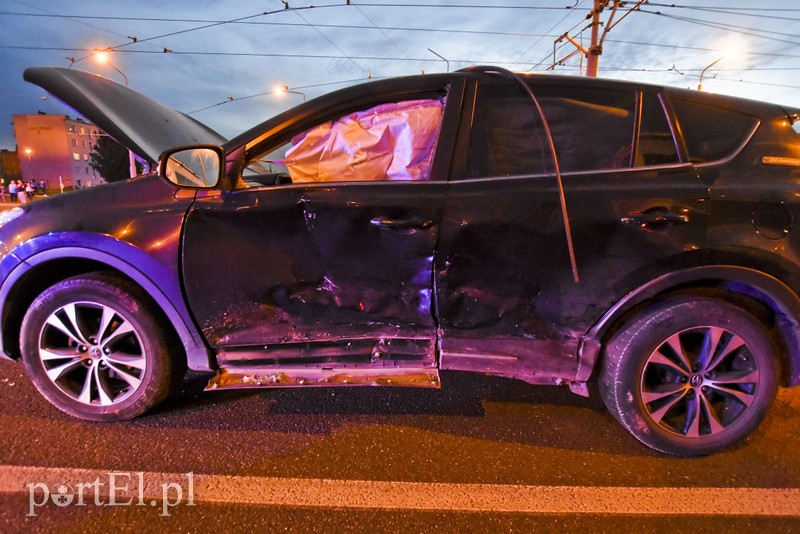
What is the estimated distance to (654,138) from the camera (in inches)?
90.2

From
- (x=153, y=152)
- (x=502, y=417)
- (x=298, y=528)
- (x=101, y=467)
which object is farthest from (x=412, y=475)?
(x=153, y=152)

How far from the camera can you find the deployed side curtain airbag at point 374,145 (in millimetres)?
2506

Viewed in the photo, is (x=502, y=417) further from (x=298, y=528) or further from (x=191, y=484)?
(x=191, y=484)

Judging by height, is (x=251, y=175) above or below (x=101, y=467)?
above

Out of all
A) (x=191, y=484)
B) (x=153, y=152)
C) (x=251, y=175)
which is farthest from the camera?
(x=153, y=152)

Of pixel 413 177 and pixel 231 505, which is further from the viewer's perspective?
pixel 413 177

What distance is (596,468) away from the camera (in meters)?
2.19

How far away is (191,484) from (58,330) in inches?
47.9

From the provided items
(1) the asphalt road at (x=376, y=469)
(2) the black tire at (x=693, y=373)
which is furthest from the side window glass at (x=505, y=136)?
(1) the asphalt road at (x=376, y=469)

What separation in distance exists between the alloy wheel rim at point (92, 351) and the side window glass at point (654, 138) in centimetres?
283

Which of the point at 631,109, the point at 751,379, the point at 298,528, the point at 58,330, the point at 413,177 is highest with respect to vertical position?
the point at 631,109

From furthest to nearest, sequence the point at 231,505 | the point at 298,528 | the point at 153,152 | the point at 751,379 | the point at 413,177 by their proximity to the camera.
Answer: the point at 153,152 < the point at 413,177 < the point at 751,379 < the point at 231,505 < the point at 298,528

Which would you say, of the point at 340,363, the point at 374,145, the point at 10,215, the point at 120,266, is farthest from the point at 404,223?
the point at 10,215

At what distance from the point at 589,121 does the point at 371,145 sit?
121cm
